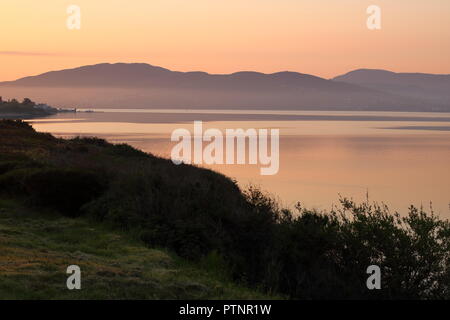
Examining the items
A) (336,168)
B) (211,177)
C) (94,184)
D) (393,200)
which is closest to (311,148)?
(336,168)

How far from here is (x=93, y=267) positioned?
12.8 m

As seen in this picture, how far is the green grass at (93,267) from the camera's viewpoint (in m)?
11.0

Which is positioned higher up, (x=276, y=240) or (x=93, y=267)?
(x=93, y=267)

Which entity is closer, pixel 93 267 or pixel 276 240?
pixel 93 267

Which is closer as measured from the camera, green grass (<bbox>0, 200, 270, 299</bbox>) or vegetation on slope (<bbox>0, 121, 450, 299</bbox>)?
green grass (<bbox>0, 200, 270, 299</bbox>)

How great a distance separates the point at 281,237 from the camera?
17.4 meters

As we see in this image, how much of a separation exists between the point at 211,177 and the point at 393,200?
43.9 feet

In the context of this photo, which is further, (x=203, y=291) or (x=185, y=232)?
(x=185, y=232)

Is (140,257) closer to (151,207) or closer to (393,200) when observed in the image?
(151,207)

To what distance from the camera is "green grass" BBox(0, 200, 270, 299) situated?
36.2 feet

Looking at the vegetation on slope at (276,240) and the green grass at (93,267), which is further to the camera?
the vegetation on slope at (276,240)
